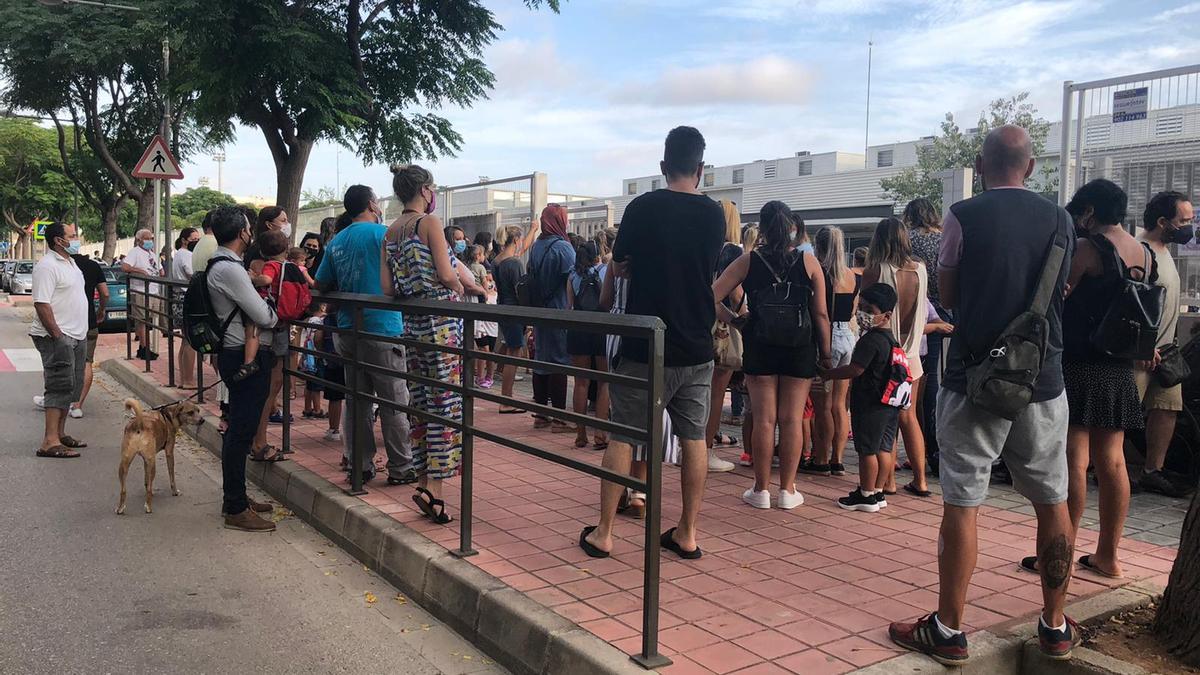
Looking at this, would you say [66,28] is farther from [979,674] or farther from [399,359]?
[979,674]

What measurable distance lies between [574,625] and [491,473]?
110 inches

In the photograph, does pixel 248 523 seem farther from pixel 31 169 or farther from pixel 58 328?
pixel 31 169

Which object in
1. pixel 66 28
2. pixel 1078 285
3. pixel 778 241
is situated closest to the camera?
pixel 1078 285

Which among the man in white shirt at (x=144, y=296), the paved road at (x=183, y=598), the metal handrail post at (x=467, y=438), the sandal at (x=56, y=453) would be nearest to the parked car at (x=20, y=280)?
the man in white shirt at (x=144, y=296)

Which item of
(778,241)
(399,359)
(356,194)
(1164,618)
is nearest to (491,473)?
(399,359)

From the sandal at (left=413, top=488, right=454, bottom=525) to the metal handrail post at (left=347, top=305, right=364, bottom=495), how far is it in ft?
2.15

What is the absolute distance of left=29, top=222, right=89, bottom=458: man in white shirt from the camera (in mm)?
7391

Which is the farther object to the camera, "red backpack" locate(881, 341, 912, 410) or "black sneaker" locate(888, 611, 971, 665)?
"red backpack" locate(881, 341, 912, 410)

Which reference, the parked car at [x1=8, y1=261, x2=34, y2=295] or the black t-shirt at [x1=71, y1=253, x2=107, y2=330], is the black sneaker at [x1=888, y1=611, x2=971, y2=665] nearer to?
the black t-shirt at [x1=71, y1=253, x2=107, y2=330]

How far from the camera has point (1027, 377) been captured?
10.5ft

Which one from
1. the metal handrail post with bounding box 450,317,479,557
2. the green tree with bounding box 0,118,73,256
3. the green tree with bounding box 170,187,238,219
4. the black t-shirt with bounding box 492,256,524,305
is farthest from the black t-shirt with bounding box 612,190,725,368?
the green tree with bounding box 170,187,238,219

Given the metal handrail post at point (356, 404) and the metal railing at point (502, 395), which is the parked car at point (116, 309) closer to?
the metal railing at point (502, 395)

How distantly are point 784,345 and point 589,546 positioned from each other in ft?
5.46

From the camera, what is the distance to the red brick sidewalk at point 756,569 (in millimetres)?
3498
